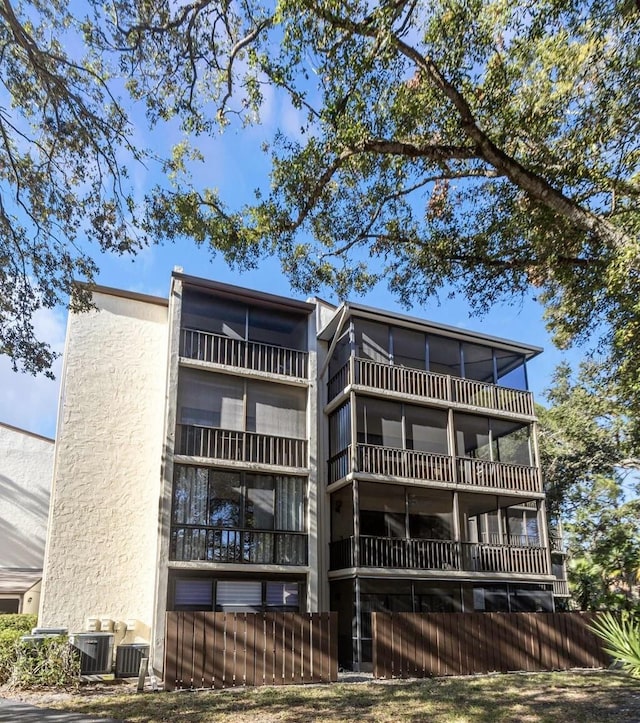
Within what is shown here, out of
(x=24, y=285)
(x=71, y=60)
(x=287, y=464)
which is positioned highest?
(x=71, y=60)

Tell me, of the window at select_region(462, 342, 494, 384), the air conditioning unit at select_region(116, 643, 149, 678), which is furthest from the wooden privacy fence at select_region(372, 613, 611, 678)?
the window at select_region(462, 342, 494, 384)

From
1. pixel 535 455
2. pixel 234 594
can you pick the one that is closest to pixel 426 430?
pixel 535 455

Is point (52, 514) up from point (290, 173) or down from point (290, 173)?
down

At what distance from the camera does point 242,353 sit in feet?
59.6

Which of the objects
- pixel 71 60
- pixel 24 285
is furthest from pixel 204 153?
pixel 24 285

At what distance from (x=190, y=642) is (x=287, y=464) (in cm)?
655

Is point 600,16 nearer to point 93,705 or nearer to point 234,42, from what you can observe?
point 234,42

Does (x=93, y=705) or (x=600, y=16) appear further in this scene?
(x=93, y=705)

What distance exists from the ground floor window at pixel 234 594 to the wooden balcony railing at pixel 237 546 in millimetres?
545

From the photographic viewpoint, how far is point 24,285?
1146 centimetres

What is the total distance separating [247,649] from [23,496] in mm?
11535

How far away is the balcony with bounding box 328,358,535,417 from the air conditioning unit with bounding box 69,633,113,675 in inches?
351

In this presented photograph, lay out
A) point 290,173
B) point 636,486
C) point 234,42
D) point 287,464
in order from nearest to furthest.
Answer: point 234,42 < point 290,173 < point 287,464 < point 636,486

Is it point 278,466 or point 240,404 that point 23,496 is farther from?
point 278,466
